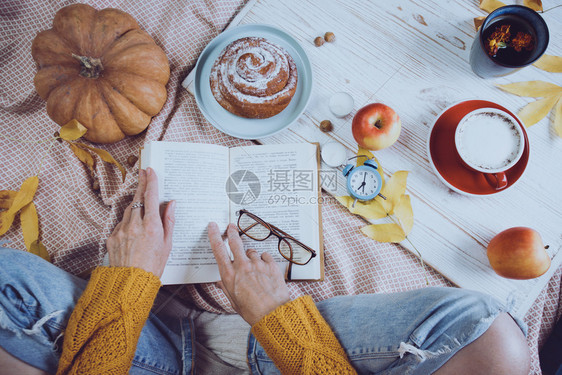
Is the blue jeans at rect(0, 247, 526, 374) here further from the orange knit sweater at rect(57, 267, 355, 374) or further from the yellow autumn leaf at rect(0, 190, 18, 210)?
the yellow autumn leaf at rect(0, 190, 18, 210)

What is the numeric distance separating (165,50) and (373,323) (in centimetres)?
99

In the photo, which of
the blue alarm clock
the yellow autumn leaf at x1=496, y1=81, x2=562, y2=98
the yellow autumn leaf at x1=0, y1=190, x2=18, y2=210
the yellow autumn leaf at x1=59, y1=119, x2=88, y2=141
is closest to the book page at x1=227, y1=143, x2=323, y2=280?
the blue alarm clock

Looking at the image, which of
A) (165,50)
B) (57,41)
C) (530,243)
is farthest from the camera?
(165,50)

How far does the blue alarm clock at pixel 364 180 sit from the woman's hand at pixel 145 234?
1.60 feet

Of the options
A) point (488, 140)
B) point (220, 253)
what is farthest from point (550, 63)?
point (220, 253)

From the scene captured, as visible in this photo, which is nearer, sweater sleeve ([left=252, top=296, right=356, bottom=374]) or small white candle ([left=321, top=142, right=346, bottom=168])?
sweater sleeve ([left=252, top=296, right=356, bottom=374])

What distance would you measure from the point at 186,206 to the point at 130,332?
340mm

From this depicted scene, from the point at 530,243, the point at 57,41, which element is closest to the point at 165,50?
the point at 57,41

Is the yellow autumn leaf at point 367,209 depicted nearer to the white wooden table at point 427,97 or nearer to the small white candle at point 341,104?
the white wooden table at point 427,97

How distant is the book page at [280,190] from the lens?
958 millimetres

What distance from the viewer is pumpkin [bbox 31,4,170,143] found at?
0.89 m

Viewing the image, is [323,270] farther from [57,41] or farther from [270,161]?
[57,41]

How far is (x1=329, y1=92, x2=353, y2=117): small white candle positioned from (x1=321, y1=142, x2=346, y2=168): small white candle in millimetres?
88

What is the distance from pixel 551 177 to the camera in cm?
88
